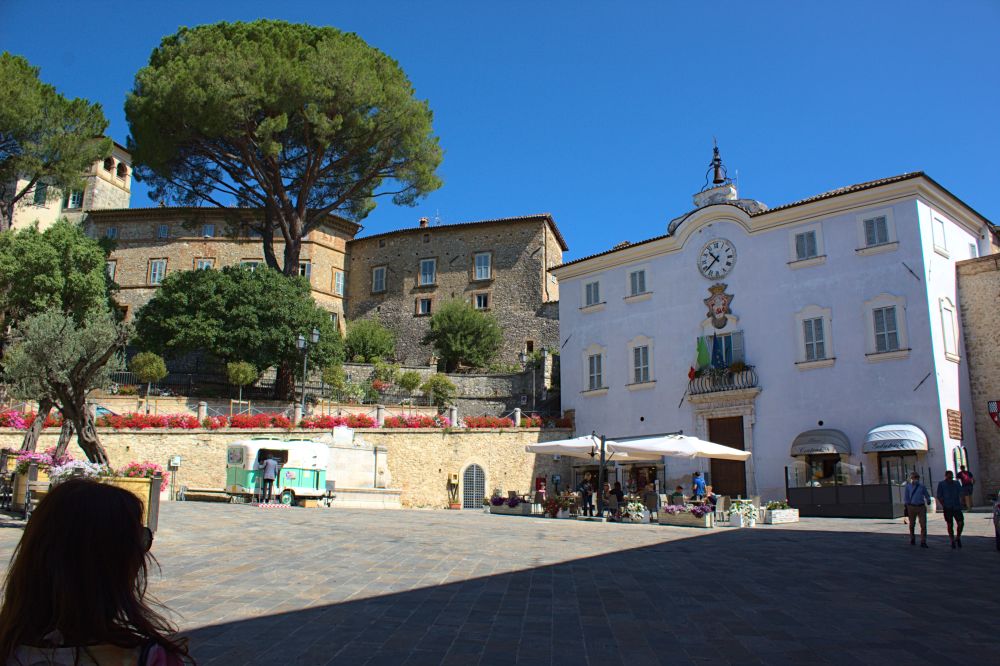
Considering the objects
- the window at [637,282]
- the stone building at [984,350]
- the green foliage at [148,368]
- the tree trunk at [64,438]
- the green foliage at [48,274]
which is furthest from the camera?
the green foliage at [48,274]

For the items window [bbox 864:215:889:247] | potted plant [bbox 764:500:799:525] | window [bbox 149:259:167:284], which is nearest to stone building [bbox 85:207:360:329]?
window [bbox 149:259:167:284]

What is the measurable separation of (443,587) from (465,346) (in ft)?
119

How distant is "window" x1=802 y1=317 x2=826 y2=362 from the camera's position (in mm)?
26531

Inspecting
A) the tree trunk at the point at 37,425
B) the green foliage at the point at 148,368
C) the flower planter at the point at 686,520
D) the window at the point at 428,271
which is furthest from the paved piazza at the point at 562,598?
the window at the point at 428,271

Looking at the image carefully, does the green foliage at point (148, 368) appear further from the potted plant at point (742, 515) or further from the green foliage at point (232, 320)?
the potted plant at point (742, 515)

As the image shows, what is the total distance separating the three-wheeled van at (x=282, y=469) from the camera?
23.1m

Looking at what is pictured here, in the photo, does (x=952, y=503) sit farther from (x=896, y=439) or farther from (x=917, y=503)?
(x=896, y=439)

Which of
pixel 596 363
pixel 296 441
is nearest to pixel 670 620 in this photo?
pixel 296 441

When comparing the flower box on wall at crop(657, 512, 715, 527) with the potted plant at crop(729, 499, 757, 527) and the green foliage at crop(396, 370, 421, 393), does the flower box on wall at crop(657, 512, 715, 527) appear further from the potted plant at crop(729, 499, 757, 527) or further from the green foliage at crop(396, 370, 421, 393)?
the green foliage at crop(396, 370, 421, 393)

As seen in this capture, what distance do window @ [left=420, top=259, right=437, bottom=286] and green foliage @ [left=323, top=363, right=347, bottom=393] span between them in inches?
586

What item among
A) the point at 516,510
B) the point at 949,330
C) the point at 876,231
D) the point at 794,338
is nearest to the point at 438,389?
the point at 516,510

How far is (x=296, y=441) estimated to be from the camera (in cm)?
2370

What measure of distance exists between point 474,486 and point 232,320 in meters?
13.6

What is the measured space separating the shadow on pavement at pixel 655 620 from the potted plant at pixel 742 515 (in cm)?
858
